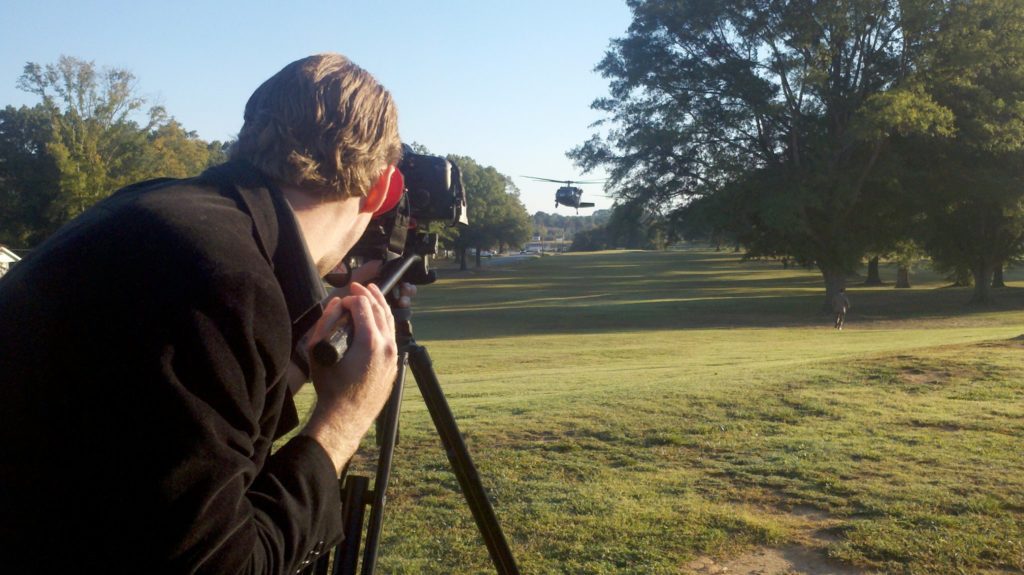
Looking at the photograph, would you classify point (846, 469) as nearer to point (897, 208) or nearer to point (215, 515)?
point (215, 515)

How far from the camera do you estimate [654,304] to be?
40.3 metres

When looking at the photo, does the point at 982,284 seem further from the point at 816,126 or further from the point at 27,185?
the point at 27,185

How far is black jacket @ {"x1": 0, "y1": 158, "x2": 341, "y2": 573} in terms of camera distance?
138cm

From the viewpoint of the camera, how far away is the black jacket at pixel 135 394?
138 cm

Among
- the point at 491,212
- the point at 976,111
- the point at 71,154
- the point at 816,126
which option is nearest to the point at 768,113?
the point at 816,126

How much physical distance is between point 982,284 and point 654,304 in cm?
1309

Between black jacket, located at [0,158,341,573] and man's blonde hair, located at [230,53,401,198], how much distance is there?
0.96 feet

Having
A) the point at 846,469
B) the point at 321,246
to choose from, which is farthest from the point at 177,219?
the point at 846,469

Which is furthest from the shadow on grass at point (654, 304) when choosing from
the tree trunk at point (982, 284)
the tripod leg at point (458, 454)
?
the tripod leg at point (458, 454)

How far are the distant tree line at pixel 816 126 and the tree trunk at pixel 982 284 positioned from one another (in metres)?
0.12

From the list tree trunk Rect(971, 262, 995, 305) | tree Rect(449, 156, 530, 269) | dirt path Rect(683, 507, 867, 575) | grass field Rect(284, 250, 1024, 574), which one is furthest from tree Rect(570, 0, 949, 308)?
tree Rect(449, 156, 530, 269)

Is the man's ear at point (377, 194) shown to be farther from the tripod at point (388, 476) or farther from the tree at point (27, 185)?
the tree at point (27, 185)

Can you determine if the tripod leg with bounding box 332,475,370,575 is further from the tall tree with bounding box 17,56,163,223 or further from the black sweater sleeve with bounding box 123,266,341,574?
the tall tree with bounding box 17,56,163,223

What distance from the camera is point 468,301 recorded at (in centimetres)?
4566
